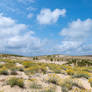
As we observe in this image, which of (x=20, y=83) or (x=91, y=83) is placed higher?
(x=20, y=83)

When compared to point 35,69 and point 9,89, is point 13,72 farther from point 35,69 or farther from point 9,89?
point 9,89

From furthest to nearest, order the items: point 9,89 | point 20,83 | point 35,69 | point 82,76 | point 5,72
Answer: point 35,69 < point 82,76 < point 5,72 < point 20,83 < point 9,89

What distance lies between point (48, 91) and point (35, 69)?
5864 mm

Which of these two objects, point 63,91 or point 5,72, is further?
point 5,72

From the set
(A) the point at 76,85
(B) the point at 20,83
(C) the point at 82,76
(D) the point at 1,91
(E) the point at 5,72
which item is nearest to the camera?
(D) the point at 1,91

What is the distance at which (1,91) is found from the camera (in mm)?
5090

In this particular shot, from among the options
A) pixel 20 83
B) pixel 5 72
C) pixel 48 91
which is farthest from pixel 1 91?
pixel 5 72

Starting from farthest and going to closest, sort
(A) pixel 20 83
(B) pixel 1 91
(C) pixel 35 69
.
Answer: (C) pixel 35 69, (A) pixel 20 83, (B) pixel 1 91

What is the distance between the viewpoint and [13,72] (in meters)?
9.55

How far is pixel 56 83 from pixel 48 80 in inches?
25.0

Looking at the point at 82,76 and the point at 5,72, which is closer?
the point at 5,72

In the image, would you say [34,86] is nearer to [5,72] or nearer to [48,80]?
[48,80]

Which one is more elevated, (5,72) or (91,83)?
(5,72)

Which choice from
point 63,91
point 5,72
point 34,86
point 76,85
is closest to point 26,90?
point 34,86
